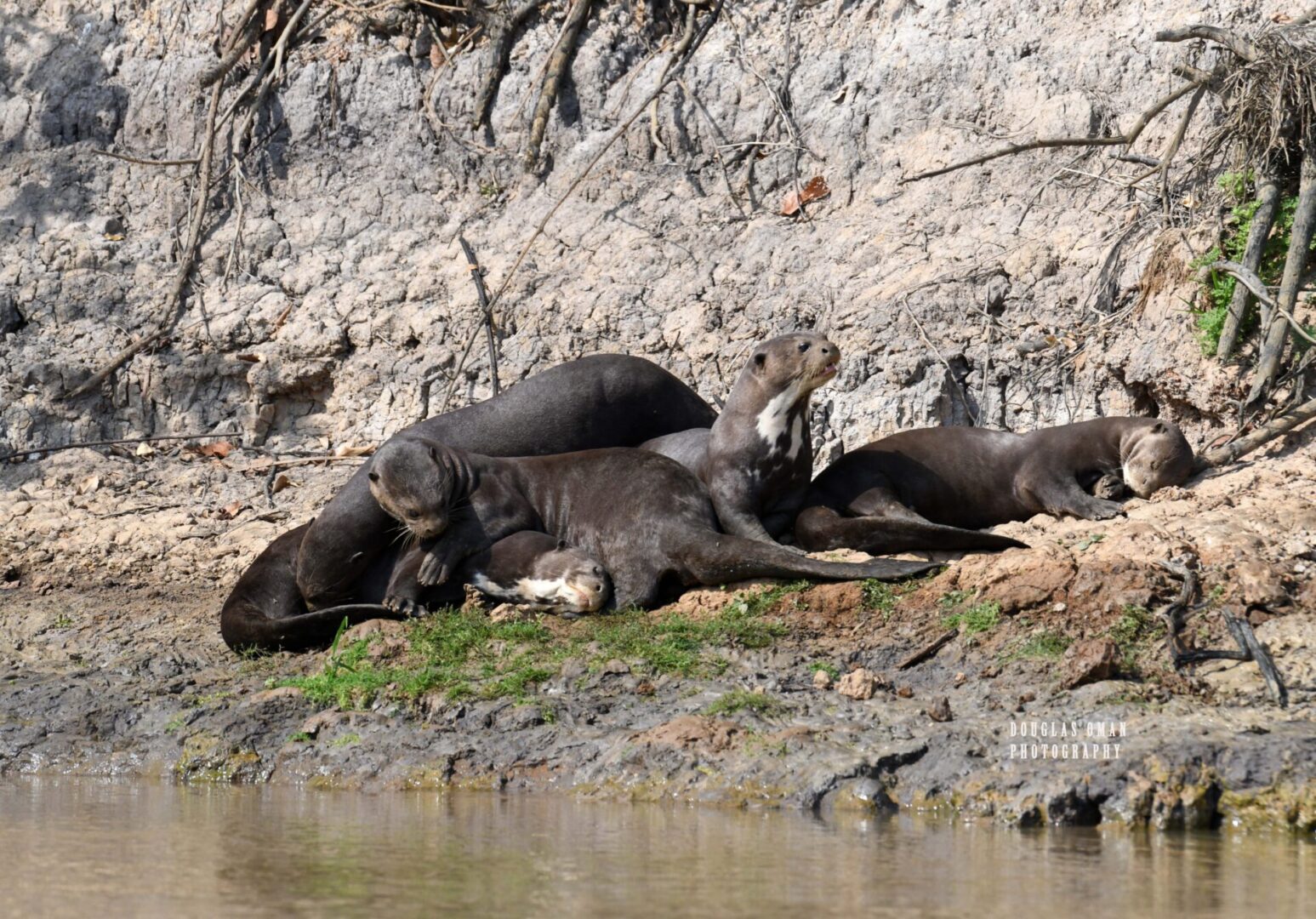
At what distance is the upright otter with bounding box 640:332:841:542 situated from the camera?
7043mm

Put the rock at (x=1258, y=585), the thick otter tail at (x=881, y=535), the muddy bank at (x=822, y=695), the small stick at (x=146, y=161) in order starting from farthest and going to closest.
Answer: the small stick at (x=146, y=161)
the thick otter tail at (x=881, y=535)
the rock at (x=1258, y=585)
the muddy bank at (x=822, y=695)

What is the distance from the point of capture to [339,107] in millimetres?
11125

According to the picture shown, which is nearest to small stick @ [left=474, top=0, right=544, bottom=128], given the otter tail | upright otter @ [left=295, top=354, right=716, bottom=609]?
upright otter @ [left=295, top=354, right=716, bottom=609]

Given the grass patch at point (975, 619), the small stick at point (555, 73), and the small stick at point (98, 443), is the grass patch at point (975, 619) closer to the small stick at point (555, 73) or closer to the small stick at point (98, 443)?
the small stick at point (98, 443)

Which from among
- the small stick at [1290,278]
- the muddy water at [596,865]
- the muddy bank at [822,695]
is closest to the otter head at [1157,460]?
the muddy bank at [822,695]

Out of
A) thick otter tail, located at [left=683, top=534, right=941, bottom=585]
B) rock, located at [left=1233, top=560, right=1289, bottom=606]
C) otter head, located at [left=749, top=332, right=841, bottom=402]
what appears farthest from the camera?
otter head, located at [left=749, top=332, right=841, bottom=402]

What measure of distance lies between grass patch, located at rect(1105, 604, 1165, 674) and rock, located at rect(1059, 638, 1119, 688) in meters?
0.08

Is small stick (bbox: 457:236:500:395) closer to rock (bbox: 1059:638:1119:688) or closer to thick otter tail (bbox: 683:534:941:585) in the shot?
thick otter tail (bbox: 683:534:941:585)

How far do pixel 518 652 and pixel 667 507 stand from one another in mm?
1000

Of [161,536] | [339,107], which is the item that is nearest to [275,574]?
[161,536]

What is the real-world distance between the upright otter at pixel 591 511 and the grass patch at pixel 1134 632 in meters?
1.11

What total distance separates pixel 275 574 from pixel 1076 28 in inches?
216

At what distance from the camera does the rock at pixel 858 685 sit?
5457mm

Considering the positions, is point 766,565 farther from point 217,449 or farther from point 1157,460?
point 217,449
